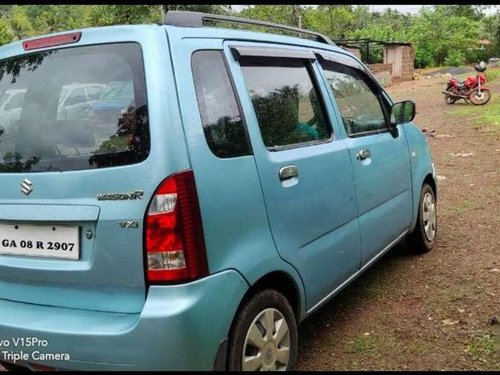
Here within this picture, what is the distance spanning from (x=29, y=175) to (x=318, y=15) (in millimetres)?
54218

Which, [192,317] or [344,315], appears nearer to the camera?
[192,317]

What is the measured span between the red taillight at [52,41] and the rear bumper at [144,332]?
1177 millimetres

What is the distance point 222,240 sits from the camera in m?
2.20

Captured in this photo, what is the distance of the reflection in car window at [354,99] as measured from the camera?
11.2ft

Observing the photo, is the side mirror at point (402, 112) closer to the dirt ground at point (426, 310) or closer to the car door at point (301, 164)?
the car door at point (301, 164)

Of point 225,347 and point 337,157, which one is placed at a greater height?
point 337,157

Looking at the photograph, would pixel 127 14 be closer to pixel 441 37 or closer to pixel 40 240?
pixel 40 240

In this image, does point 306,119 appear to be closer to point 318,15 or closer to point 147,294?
point 147,294

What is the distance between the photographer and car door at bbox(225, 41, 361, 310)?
100.0 inches

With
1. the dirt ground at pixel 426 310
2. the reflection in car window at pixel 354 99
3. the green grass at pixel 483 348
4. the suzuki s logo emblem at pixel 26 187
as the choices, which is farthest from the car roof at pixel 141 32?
the green grass at pixel 483 348

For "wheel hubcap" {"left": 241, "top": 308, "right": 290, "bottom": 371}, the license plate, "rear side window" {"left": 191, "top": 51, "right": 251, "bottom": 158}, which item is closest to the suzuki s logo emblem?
the license plate

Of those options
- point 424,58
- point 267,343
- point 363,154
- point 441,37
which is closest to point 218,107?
point 267,343

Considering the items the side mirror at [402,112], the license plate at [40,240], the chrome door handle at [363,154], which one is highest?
the side mirror at [402,112]

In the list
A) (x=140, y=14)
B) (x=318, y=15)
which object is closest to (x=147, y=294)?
(x=140, y=14)
